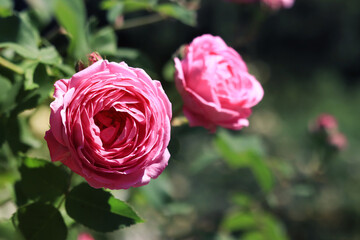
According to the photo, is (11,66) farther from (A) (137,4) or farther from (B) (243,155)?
(B) (243,155)

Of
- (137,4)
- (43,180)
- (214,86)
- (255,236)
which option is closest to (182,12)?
(137,4)

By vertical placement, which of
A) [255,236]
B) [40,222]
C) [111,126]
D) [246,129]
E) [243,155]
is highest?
[111,126]

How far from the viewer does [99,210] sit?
414mm

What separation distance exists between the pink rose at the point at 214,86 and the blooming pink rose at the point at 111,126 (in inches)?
3.6

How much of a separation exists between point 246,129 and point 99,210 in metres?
1.82

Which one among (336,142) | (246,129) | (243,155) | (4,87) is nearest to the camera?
(4,87)

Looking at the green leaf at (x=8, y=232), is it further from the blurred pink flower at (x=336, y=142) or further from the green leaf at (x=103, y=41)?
the blurred pink flower at (x=336, y=142)

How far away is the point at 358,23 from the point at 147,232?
79.4 inches

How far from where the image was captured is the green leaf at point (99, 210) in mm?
406

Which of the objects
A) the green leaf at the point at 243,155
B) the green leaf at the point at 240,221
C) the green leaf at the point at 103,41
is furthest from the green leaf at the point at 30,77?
the green leaf at the point at 240,221

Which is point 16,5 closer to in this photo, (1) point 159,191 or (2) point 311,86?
(1) point 159,191

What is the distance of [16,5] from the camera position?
0.77m

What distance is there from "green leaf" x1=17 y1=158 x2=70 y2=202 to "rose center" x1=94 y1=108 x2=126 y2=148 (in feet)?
0.30

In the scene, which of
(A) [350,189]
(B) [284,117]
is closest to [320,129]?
(A) [350,189]
